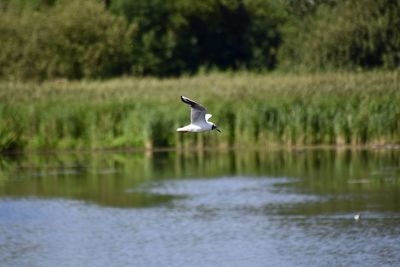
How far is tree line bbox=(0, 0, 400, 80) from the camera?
149 feet

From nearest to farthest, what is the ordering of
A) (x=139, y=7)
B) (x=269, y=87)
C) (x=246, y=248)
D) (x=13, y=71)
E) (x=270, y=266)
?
(x=270, y=266) < (x=246, y=248) < (x=269, y=87) < (x=13, y=71) < (x=139, y=7)

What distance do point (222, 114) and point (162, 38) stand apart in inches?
1008

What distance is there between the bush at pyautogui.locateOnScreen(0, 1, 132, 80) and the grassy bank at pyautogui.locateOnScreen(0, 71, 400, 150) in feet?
26.1

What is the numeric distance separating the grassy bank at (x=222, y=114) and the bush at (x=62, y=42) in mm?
7943

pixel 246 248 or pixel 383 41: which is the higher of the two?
pixel 383 41

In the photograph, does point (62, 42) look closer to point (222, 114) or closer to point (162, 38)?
point (162, 38)

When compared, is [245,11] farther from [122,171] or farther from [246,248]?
[246,248]

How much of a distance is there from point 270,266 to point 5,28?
28545mm

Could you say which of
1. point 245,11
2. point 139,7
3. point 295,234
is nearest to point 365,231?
point 295,234

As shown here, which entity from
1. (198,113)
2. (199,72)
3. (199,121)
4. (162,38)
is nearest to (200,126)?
(199,121)

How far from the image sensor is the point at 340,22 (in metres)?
48.6

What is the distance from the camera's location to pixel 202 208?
76.9 feet

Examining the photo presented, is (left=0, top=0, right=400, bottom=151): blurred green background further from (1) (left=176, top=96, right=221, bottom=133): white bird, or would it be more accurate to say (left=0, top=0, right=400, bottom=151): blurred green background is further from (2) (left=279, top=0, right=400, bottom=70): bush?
(1) (left=176, top=96, right=221, bottom=133): white bird

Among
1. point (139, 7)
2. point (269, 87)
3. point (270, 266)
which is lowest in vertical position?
point (270, 266)
